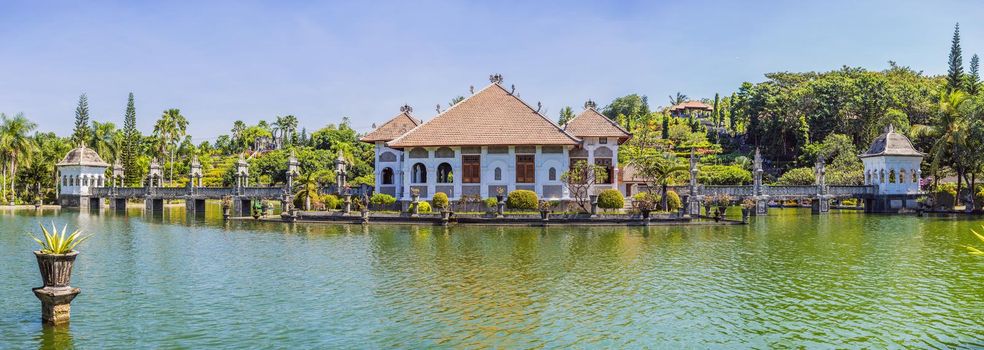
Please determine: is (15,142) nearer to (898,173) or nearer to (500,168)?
(500,168)

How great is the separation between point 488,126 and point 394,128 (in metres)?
7.99

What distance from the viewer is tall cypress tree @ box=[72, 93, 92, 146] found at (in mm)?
71125

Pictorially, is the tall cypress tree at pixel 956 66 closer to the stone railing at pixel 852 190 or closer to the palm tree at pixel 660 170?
the stone railing at pixel 852 190

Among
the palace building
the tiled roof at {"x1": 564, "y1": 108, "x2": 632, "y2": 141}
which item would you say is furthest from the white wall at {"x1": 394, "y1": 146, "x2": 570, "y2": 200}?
the tiled roof at {"x1": 564, "y1": 108, "x2": 632, "y2": 141}

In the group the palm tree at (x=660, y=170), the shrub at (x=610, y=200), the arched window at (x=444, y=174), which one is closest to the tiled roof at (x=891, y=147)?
the palm tree at (x=660, y=170)

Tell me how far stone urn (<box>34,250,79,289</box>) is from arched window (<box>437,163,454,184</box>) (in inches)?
1227

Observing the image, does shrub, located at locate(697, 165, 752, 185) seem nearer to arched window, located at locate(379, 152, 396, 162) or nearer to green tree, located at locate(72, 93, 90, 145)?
arched window, located at locate(379, 152, 396, 162)

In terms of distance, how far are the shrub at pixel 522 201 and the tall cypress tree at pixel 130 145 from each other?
50997 millimetres

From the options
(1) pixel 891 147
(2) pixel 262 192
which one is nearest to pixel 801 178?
(1) pixel 891 147

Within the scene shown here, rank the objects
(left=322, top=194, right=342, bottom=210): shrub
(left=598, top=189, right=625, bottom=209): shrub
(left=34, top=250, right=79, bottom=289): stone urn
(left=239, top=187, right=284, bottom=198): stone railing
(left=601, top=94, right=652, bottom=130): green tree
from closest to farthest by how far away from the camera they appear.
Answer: (left=34, top=250, right=79, bottom=289): stone urn → (left=598, top=189, right=625, bottom=209): shrub → (left=322, top=194, right=342, bottom=210): shrub → (left=239, top=187, right=284, bottom=198): stone railing → (left=601, top=94, right=652, bottom=130): green tree

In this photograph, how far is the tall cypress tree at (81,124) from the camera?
233 ft

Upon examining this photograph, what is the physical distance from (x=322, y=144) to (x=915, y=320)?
3453 inches

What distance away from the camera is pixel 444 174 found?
42375 millimetres

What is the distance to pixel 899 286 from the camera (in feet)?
50.3
